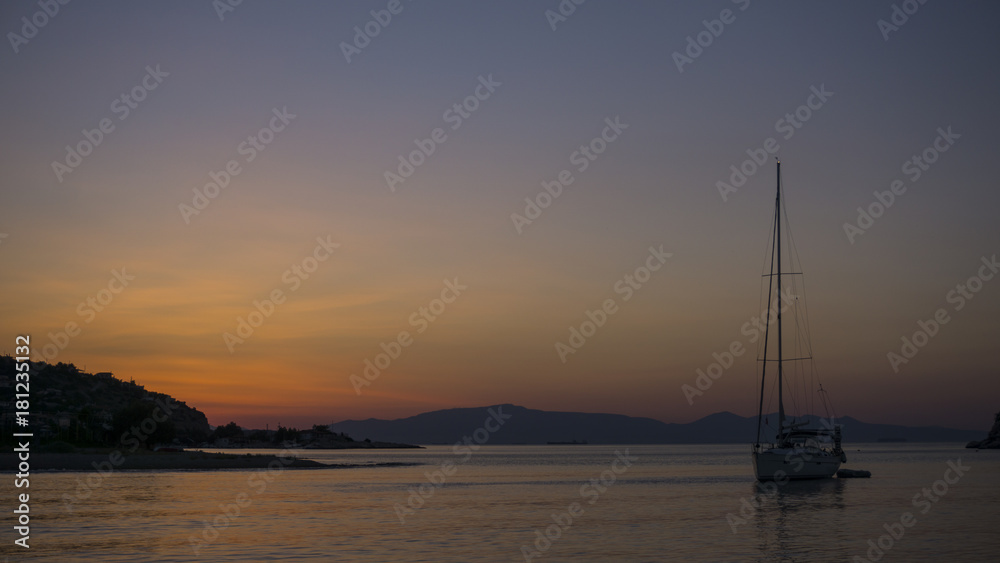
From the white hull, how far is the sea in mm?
1143

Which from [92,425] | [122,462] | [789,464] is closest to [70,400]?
[92,425]

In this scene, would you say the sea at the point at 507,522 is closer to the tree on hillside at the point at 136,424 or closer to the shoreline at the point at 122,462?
the shoreline at the point at 122,462

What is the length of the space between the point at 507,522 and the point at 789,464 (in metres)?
32.3

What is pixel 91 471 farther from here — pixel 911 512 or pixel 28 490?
pixel 911 512

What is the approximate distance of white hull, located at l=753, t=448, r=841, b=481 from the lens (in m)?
64.9

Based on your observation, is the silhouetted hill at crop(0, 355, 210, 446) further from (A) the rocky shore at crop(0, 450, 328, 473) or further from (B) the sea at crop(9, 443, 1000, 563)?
(B) the sea at crop(9, 443, 1000, 563)

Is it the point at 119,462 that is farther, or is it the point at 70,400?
the point at 70,400

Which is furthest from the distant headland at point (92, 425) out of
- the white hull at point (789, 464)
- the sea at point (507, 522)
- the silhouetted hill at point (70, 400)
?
the white hull at point (789, 464)

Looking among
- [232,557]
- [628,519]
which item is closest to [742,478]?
[628,519]

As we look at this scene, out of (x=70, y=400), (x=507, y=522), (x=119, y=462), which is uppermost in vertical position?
(x=70, y=400)

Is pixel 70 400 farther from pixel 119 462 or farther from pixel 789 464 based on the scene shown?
pixel 789 464

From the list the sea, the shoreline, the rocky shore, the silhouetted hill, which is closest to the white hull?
the sea

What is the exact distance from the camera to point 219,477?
3182 inches

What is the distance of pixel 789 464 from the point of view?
6562 centimetres
